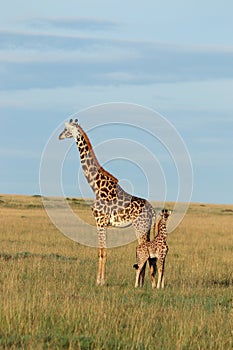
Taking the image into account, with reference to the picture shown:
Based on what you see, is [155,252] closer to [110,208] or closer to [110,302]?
[110,208]

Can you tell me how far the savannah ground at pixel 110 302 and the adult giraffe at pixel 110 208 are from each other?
0.84 meters

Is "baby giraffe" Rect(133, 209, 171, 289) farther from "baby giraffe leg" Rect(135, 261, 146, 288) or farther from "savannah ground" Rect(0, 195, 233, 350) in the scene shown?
"savannah ground" Rect(0, 195, 233, 350)

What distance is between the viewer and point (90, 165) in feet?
46.6

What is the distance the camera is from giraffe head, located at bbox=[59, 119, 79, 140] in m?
13.9

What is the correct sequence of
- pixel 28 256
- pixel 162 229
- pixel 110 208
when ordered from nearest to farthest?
pixel 162 229 < pixel 110 208 < pixel 28 256

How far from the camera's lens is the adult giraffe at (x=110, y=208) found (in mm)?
13344

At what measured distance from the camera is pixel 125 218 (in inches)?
531

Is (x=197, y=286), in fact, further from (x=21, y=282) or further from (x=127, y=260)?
(x=127, y=260)

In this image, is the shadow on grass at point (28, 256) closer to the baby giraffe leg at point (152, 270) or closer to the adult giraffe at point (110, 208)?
the adult giraffe at point (110, 208)

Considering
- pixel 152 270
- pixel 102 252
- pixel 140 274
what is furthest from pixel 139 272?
pixel 102 252

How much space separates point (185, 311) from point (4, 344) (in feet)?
10.5

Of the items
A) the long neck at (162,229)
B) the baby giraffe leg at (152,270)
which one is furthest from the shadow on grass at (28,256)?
the long neck at (162,229)

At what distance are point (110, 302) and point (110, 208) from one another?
3.03m

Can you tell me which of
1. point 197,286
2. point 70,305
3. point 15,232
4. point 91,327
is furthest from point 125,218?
point 15,232
